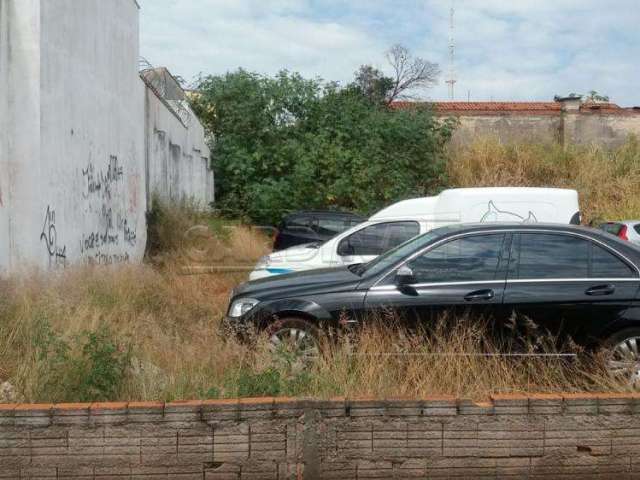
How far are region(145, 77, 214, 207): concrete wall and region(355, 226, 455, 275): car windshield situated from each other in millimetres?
10518

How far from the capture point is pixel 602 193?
87.7ft

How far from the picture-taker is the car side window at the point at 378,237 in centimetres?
1198

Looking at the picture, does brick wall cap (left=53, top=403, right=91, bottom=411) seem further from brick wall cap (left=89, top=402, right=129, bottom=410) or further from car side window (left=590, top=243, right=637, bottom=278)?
car side window (left=590, top=243, right=637, bottom=278)

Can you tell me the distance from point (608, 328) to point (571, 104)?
25.4m

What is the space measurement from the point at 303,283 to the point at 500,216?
4775mm

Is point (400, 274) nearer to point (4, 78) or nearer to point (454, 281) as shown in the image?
point (454, 281)

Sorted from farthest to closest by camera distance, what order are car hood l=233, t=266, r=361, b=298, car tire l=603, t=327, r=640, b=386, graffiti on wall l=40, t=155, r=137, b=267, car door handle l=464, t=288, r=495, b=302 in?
graffiti on wall l=40, t=155, r=137, b=267, car hood l=233, t=266, r=361, b=298, car door handle l=464, t=288, r=495, b=302, car tire l=603, t=327, r=640, b=386

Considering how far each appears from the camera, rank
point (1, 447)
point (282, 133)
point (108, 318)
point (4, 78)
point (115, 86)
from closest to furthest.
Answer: point (1, 447), point (108, 318), point (4, 78), point (115, 86), point (282, 133)

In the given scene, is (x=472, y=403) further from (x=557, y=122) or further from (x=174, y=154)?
(x=557, y=122)

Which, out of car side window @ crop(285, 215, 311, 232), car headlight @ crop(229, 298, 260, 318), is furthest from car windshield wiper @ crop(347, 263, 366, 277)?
car side window @ crop(285, 215, 311, 232)

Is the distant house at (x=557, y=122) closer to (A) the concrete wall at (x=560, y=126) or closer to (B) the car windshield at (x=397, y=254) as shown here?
(A) the concrete wall at (x=560, y=126)

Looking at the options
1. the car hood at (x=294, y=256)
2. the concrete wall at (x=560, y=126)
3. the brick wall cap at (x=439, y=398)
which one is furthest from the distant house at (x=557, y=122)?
the brick wall cap at (x=439, y=398)

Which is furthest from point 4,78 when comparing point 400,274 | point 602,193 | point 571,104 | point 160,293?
point 571,104

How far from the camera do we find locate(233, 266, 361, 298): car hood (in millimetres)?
7863
